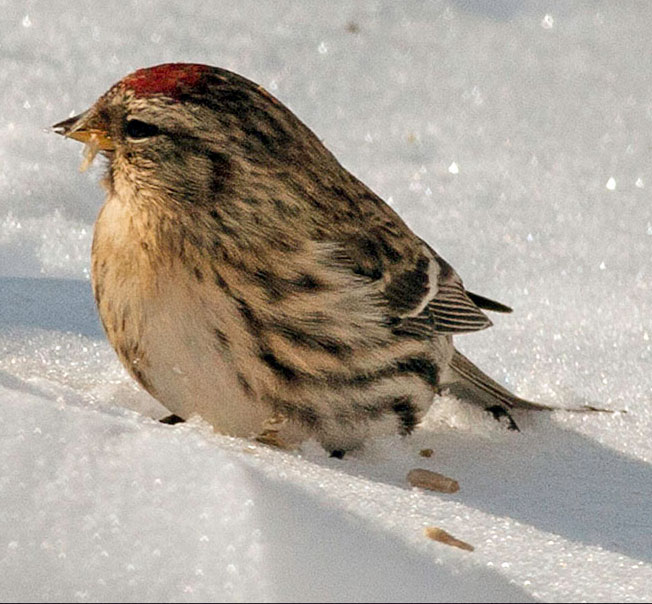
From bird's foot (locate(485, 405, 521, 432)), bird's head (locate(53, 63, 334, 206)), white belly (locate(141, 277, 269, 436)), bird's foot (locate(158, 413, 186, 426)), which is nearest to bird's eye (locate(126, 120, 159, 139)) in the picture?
bird's head (locate(53, 63, 334, 206))

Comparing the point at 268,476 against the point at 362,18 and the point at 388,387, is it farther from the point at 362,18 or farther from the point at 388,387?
the point at 362,18

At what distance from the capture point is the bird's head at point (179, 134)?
298 centimetres

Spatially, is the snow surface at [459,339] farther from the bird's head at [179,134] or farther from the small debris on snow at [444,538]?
the bird's head at [179,134]

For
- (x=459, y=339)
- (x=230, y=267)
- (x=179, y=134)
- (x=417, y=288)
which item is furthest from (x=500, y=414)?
(x=179, y=134)

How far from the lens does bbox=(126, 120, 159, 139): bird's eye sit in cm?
300

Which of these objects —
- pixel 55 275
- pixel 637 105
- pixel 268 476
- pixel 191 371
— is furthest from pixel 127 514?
pixel 637 105

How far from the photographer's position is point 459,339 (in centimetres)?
418

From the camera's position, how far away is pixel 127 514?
2.13 metres

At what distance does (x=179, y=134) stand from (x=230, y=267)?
0.30m

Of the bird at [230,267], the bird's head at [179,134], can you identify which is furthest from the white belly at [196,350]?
the bird's head at [179,134]

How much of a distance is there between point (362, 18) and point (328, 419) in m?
3.25

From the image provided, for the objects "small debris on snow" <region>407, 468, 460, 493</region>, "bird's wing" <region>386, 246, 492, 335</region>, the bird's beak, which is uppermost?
the bird's beak

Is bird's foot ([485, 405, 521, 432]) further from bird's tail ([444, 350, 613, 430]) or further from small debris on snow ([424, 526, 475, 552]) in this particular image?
small debris on snow ([424, 526, 475, 552])

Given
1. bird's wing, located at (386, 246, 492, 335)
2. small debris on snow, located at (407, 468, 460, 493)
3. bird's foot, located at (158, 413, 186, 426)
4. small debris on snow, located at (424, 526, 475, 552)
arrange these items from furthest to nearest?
bird's wing, located at (386, 246, 492, 335) → bird's foot, located at (158, 413, 186, 426) → small debris on snow, located at (407, 468, 460, 493) → small debris on snow, located at (424, 526, 475, 552)
